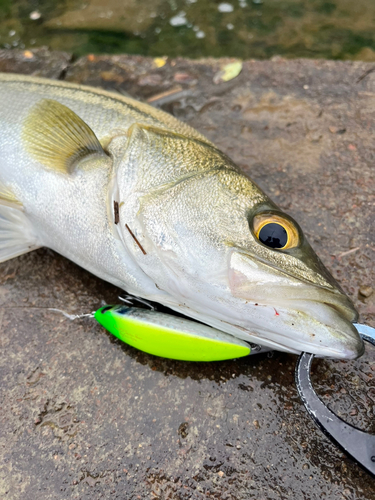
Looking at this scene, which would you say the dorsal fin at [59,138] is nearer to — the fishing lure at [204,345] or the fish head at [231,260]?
the fish head at [231,260]

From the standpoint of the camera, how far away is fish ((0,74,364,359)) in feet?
5.14

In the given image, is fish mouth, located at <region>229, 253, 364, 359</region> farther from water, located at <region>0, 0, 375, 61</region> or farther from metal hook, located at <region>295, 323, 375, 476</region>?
water, located at <region>0, 0, 375, 61</region>

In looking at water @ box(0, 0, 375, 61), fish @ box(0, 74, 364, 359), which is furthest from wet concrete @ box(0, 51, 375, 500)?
water @ box(0, 0, 375, 61)

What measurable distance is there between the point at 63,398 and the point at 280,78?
290 centimetres

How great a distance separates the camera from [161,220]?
175 centimetres

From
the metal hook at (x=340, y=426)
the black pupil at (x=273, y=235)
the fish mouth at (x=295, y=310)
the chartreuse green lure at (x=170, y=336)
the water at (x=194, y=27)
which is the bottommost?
the metal hook at (x=340, y=426)

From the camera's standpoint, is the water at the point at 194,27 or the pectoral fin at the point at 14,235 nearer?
the pectoral fin at the point at 14,235

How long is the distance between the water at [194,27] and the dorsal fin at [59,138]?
9.55 feet

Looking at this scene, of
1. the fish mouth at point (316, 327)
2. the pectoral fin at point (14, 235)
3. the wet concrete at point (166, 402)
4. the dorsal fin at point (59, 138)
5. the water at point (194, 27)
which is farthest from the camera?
the water at point (194, 27)

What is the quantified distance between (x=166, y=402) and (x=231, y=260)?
0.81 m

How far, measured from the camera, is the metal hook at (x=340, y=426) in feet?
5.21

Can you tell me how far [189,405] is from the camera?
1.89 meters

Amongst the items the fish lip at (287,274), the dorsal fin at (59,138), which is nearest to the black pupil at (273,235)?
the fish lip at (287,274)

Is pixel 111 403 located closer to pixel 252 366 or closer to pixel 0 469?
pixel 0 469
